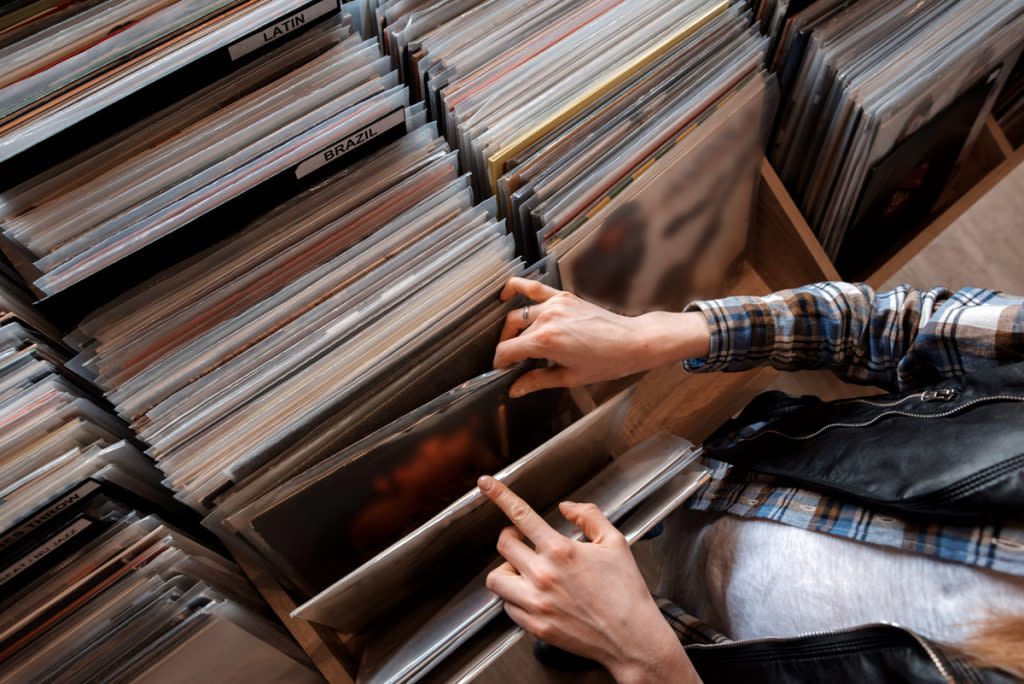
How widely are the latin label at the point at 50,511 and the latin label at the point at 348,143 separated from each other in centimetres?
42

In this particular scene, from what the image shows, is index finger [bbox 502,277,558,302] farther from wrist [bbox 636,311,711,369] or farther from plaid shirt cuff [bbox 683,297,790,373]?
plaid shirt cuff [bbox 683,297,790,373]

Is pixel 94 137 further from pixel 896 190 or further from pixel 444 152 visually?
pixel 896 190

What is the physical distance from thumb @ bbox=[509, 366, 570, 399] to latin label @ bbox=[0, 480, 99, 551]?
494 millimetres

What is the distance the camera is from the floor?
192 centimetres

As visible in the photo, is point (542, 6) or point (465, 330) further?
point (542, 6)

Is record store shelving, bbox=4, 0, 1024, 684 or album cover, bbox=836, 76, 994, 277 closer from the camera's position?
record store shelving, bbox=4, 0, 1024, 684

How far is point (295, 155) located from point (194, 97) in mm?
149

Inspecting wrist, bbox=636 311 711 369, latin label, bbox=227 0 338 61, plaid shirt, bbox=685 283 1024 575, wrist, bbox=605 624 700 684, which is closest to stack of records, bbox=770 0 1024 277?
plaid shirt, bbox=685 283 1024 575

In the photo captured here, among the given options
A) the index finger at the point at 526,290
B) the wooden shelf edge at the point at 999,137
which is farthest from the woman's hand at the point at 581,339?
the wooden shelf edge at the point at 999,137

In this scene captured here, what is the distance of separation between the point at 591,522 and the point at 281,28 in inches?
27.7

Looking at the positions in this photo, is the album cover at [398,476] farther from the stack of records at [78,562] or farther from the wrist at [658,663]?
the wrist at [658,663]

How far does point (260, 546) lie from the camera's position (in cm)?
81

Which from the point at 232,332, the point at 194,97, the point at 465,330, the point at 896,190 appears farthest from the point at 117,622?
the point at 896,190

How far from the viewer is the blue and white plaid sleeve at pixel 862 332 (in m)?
0.82
